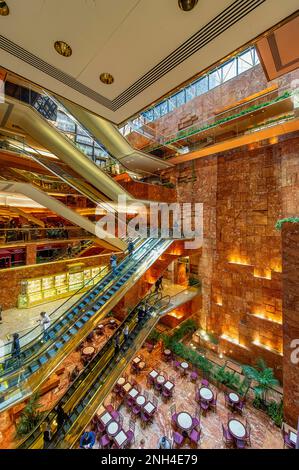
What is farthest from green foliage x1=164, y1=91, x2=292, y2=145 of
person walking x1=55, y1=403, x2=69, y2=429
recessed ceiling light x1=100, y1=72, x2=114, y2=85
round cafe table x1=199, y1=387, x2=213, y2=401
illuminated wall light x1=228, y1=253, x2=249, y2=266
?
person walking x1=55, y1=403, x2=69, y2=429

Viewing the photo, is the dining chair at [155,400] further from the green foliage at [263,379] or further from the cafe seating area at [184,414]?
the green foliage at [263,379]

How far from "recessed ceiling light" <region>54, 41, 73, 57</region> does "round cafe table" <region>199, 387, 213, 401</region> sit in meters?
10.8

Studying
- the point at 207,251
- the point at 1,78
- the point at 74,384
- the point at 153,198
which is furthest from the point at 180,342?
the point at 1,78

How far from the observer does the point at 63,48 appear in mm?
2383

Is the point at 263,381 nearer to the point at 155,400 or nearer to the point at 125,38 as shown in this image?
the point at 155,400

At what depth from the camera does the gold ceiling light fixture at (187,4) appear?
184 centimetres

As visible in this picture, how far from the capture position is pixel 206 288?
12.1 meters

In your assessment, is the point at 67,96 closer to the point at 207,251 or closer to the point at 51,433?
the point at 51,433

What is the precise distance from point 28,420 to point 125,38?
1022 cm

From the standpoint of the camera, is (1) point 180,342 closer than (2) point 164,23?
No

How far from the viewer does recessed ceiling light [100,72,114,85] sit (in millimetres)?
2777

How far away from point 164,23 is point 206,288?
469 inches

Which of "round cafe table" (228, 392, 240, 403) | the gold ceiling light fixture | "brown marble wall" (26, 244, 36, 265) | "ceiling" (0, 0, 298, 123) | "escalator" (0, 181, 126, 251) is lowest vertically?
"round cafe table" (228, 392, 240, 403)

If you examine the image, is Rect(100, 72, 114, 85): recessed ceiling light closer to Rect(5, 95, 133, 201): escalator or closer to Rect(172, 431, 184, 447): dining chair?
Rect(5, 95, 133, 201): escalator
